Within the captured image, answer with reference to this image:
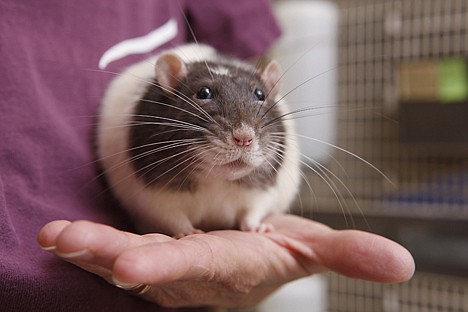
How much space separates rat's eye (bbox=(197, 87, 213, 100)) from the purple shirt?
0.27 m

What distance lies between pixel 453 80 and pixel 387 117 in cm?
27

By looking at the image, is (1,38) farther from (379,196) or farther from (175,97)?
(379,196)

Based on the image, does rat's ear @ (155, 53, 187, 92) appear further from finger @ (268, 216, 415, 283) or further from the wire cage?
the wire cage

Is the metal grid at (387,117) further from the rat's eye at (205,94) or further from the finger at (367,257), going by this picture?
the rat's eye at (205,94)

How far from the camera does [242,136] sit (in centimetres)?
77

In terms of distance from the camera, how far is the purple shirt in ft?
2.33

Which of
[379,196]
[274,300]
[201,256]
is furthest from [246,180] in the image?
[379,196]

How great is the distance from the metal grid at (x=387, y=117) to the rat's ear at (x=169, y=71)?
110 cm

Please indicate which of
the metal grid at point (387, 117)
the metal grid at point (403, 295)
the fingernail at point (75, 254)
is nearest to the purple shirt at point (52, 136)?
the fingernail at point (75, 254)

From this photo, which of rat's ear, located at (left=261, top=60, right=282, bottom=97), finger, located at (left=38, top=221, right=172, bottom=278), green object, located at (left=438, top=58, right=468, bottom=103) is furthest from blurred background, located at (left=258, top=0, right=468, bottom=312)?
finger, located at (left=38, top=221, right=172, bottom=278)

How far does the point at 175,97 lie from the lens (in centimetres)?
91

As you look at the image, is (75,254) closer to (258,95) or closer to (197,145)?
(197,145)

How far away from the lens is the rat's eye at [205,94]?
2.86 feet

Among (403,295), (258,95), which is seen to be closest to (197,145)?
(258,95)
